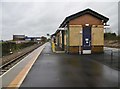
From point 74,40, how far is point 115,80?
18033 millimetres

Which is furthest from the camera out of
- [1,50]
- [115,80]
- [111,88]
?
[1,50]

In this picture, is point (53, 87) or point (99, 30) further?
point (99, 30)

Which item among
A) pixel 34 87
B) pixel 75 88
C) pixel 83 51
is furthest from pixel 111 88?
pixel 83 51

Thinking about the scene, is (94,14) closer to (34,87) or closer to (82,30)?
(82,30)

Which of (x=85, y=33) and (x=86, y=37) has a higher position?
(x=85, y=33)

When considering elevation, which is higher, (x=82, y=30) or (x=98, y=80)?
(x=82, y=30)

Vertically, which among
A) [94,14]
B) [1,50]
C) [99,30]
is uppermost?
[94,14]

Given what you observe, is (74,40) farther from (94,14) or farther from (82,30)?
(94,14)

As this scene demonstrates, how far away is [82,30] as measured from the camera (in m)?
28.0

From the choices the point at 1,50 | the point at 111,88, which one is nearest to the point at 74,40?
the point at 1,50

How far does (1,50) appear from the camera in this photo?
3875 cm

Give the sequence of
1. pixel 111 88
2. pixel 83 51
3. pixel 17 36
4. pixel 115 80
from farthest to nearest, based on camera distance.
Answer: pixel 17 36
pixel 83 51
pixel 115 80
pixel 111 88

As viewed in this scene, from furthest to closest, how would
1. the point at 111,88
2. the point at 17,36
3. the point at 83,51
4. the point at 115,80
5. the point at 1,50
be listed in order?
the point at 17,36, the point at 1,50, the point at 83,51, the point at 115,80, the point at 111,88

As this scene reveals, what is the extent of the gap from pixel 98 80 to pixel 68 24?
18.9 meters
